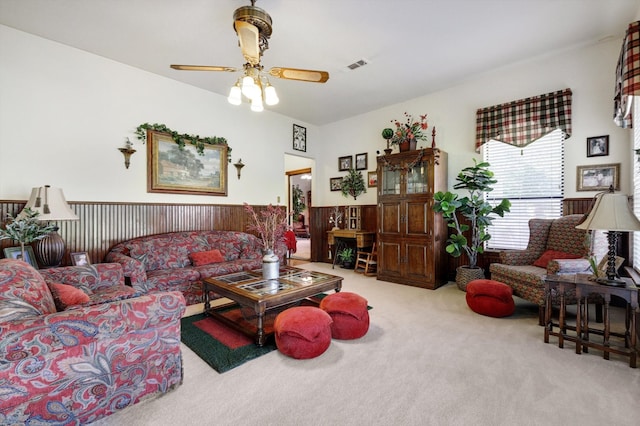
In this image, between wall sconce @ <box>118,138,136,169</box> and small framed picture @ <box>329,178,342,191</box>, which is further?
small framed picture @ <box>329,178,342,191</box>

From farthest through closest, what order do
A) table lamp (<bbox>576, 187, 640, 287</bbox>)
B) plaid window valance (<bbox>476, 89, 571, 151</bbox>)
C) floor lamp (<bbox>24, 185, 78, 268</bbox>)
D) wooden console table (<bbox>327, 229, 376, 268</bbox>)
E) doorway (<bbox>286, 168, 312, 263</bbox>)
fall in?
doorway (<bbox>286, 168, 312, 263</bbox>), wooden console table (<bbox>327, 229, 376, 268</bbox>), plaid window valance (<bbox>476, 89, 571, 151</bbox>), floor lamp (<bbox>24, 185, 78, 268</bbox>), table lamp (<bbox>576, 187, 640, 287</bbox>)

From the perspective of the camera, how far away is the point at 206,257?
13.6 feet

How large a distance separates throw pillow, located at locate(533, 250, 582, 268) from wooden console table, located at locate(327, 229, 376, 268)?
2645 mm

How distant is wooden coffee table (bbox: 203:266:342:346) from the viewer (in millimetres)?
2475

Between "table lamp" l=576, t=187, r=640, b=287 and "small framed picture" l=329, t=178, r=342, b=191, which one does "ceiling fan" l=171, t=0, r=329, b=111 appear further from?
"small framed picture" l=329, t=178, r=342, b=191

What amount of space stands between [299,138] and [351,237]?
102 inches

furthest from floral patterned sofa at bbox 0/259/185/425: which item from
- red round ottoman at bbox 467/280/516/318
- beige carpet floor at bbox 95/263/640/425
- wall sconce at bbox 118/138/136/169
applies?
red round ottoman at bbox 467/280/516/318

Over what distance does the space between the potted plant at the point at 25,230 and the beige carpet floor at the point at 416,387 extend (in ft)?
6.47

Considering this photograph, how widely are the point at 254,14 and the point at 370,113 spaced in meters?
3.69

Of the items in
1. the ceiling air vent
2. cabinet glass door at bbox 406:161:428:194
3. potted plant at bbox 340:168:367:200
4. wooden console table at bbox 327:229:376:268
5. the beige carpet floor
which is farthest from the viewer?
potted plant at bbox 340:168:367:200

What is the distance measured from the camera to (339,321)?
258 cm

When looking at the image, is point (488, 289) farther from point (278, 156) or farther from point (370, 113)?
point (278, 156)

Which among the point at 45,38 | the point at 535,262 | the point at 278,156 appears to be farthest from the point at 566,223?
the point at 45,38

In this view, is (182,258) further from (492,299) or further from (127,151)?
(492,299)
